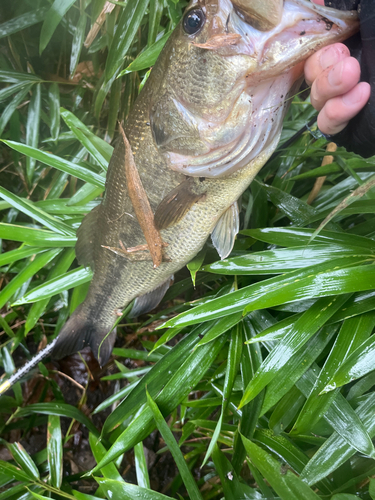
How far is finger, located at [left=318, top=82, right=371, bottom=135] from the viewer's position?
50 cm

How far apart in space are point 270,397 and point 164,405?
0.30 meters

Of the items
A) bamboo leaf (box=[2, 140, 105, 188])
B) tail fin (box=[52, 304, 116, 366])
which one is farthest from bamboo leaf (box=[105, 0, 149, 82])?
tail fin (box=[52, 304, 116, 366])

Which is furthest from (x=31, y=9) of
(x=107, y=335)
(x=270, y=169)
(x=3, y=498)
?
(x=3, y=498)

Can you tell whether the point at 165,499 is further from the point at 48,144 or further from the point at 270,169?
the point at 48,144

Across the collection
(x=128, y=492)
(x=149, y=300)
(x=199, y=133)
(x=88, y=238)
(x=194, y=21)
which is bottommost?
(x=128, y=492)

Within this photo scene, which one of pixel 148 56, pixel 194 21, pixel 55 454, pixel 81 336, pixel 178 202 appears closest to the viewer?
pixel 194 21

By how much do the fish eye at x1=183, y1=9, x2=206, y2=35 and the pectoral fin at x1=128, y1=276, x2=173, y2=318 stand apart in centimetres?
69

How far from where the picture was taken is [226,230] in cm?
81

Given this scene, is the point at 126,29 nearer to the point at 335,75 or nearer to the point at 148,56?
the point at 148,56

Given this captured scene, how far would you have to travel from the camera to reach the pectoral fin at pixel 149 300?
3.46ft

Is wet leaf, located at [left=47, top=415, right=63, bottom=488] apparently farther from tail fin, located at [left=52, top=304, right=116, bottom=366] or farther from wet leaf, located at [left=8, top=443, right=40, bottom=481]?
tail fin, located at [left=52, top=304, right=116, bottom=366]

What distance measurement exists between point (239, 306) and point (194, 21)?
0.63m

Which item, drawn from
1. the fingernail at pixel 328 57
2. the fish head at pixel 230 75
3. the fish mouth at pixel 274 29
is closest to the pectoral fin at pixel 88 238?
the fish head at pixel 230 75

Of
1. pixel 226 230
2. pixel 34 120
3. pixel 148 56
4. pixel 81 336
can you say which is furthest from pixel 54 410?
pixel 148 56
